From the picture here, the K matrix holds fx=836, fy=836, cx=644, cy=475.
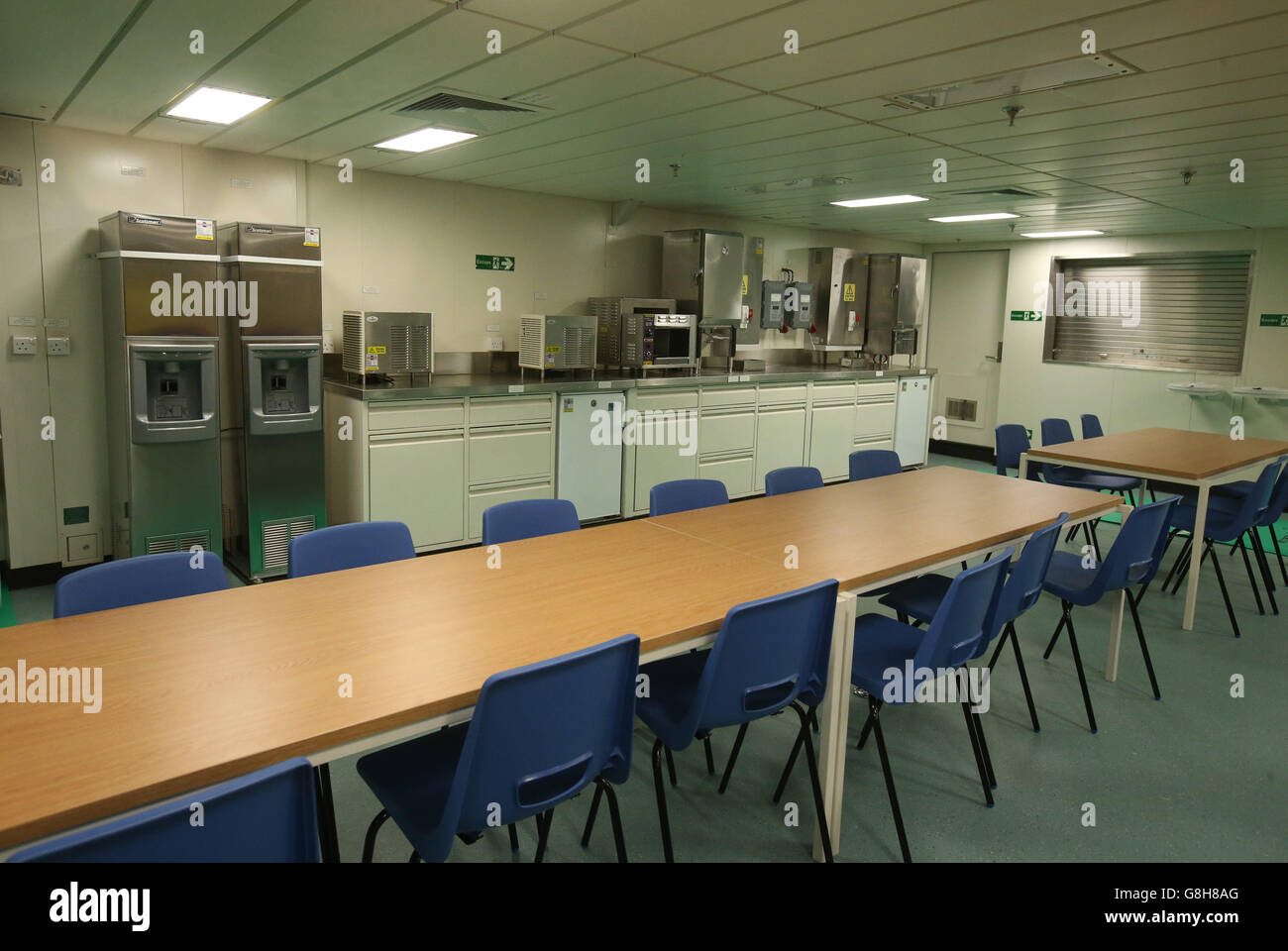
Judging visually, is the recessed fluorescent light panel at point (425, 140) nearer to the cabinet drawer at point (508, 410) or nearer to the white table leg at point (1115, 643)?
the cabinet drawer at point (508, 410)

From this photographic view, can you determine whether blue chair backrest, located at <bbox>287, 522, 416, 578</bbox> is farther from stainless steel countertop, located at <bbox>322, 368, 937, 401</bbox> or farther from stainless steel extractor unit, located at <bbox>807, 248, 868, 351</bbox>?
stainless steel extractor unit, located at <bbox>807, 248, 868, 351</bbox>

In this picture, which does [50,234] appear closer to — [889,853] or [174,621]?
[174,621]

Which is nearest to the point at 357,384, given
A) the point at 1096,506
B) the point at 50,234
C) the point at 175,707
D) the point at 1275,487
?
the point at 50,234

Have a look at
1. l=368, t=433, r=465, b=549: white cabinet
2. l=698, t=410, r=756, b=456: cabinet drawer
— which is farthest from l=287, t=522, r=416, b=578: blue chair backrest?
l=698, t=410, r=756, b=456: cabinet drawer

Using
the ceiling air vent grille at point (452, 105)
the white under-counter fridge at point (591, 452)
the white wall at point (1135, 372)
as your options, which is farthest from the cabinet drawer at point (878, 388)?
the ceiling air vent grille at point (452, 105)

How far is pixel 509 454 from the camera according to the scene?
563 cm

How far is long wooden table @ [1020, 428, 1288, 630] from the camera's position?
4562mm

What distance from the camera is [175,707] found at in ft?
5.53

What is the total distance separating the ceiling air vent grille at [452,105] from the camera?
3754mm

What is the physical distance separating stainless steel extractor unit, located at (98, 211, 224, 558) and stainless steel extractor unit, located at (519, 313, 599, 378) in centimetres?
203

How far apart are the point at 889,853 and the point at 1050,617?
8.73 feet

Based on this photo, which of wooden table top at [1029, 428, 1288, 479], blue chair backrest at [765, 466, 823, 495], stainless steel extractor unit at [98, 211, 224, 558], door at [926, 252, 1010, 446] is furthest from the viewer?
door at [926, 252, 1010, 446]

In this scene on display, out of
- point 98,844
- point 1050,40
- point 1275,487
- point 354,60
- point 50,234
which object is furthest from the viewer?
point 1275,487
